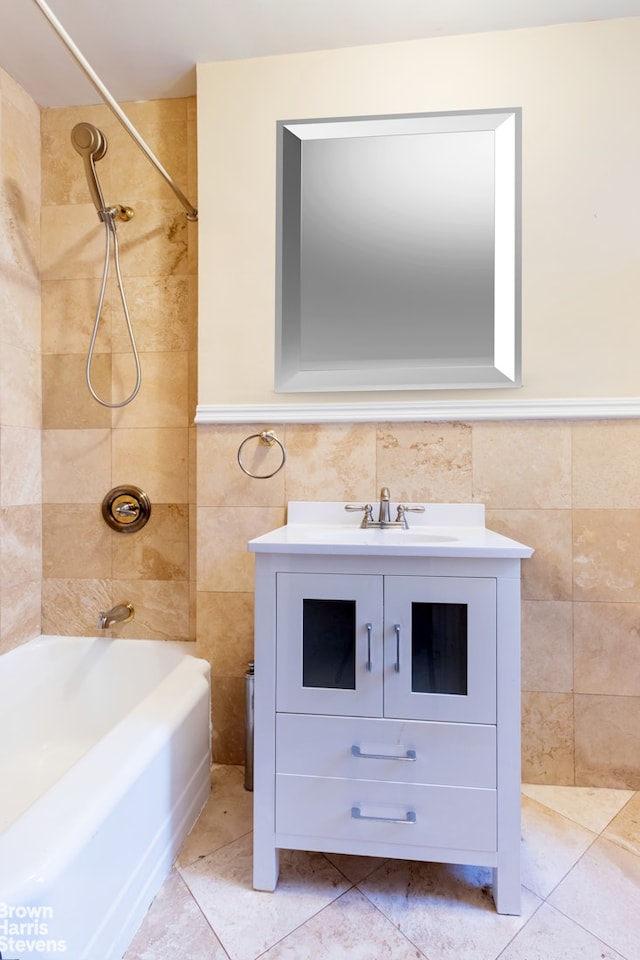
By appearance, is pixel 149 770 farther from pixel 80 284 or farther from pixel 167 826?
pixel 80 284

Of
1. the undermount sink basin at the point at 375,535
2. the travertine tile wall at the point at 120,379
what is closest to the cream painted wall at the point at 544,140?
the travertine tile wall at the point at 120,379

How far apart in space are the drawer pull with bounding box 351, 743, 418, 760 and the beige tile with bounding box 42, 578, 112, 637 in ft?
3.60

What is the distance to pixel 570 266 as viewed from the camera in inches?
57.1

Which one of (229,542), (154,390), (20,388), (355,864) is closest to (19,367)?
(20,388)

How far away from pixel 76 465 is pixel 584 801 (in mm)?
1927

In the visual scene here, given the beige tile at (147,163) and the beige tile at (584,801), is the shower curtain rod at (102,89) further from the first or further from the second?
the beige tile at (584,801)

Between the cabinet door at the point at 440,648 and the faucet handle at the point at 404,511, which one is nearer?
the cabinet door at the point at 440,648

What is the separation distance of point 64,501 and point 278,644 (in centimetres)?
112

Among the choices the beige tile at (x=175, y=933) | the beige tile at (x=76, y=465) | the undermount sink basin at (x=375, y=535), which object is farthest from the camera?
the beige tile at (x=76, y=465)

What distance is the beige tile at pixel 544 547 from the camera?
1.47m

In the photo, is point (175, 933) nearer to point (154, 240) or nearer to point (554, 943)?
point (554, 943)

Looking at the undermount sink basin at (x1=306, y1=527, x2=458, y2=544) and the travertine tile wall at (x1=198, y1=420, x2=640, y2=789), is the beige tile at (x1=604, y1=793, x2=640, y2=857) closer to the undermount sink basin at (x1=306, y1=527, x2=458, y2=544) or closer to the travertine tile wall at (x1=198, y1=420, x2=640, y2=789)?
the travertine tile wall at (x1=198, y1=420, x2=640, y2=789)

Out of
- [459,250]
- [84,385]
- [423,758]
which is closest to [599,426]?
[459,250]

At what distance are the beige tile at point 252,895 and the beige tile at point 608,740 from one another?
0.82 metres
